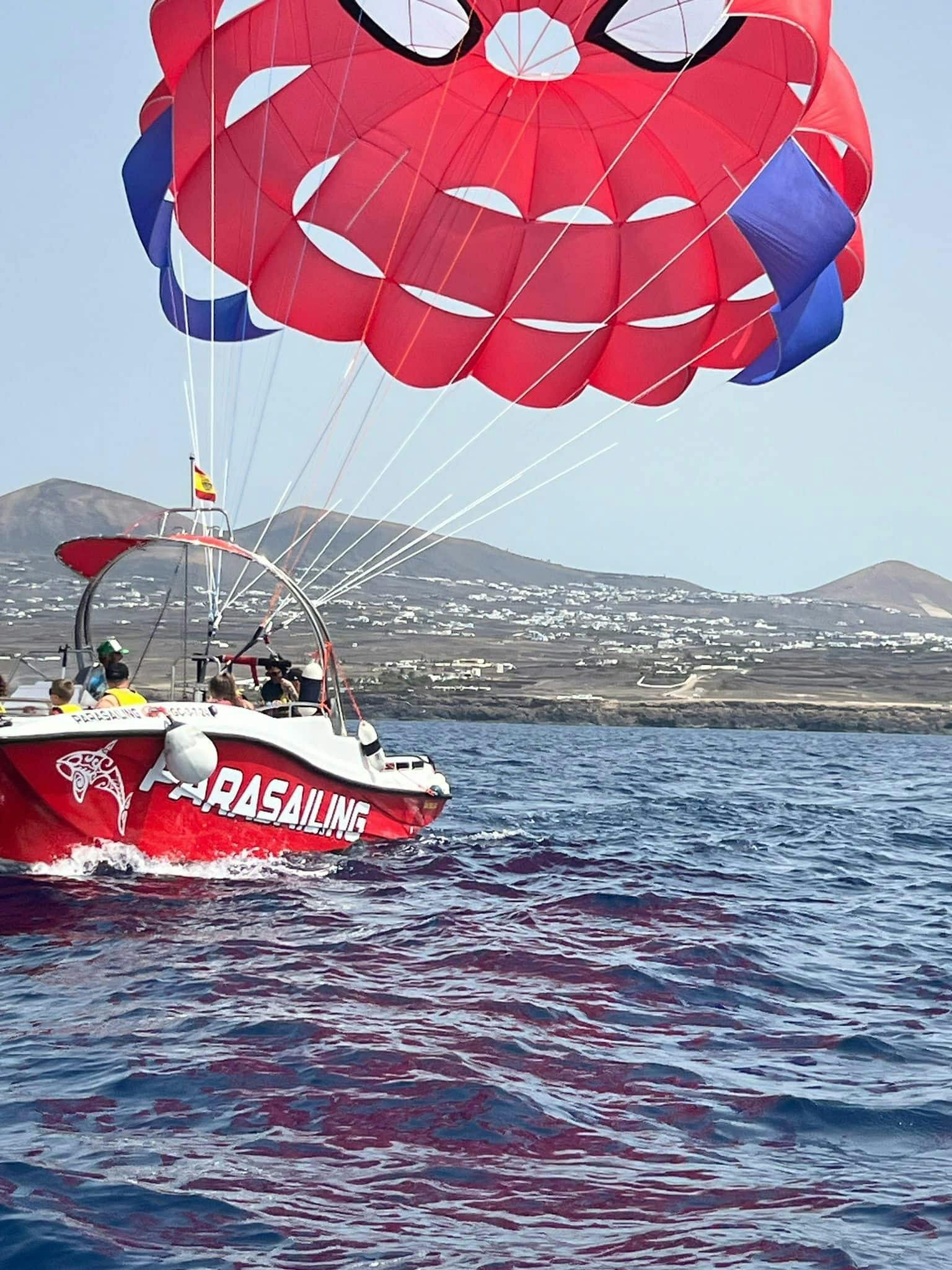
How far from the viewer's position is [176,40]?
14.2 m

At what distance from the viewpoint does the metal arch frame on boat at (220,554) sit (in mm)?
12164

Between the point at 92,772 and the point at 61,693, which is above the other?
the point at 61,693

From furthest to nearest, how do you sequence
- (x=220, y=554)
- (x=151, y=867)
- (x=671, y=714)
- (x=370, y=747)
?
(x=671, y=714) < (x=370, y=747) < (x=220, y=554) < (x=151, y=867)

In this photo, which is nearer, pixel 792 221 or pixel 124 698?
pixel 124 698

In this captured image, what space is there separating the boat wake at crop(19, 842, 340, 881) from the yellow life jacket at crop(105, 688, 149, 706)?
1130 mm

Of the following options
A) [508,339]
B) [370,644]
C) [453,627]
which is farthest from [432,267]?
[453,627]

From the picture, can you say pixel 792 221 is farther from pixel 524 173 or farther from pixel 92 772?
pixel 92 772

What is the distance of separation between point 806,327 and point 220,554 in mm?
7178

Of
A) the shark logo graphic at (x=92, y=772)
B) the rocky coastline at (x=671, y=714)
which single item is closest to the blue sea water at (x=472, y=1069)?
the shark logo graphic at (x=92, y=772)

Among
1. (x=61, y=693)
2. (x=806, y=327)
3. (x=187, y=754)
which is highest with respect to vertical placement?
(x=806, y=327)

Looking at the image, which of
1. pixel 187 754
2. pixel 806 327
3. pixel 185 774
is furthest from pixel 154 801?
pixel 806 327

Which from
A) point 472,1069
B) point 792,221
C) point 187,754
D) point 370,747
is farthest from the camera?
point 370,747

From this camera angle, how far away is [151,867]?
37.2ft

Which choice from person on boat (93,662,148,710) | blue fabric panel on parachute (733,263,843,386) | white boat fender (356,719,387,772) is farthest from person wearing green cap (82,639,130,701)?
blue fabric panel on parachute (733,263,843,386)
